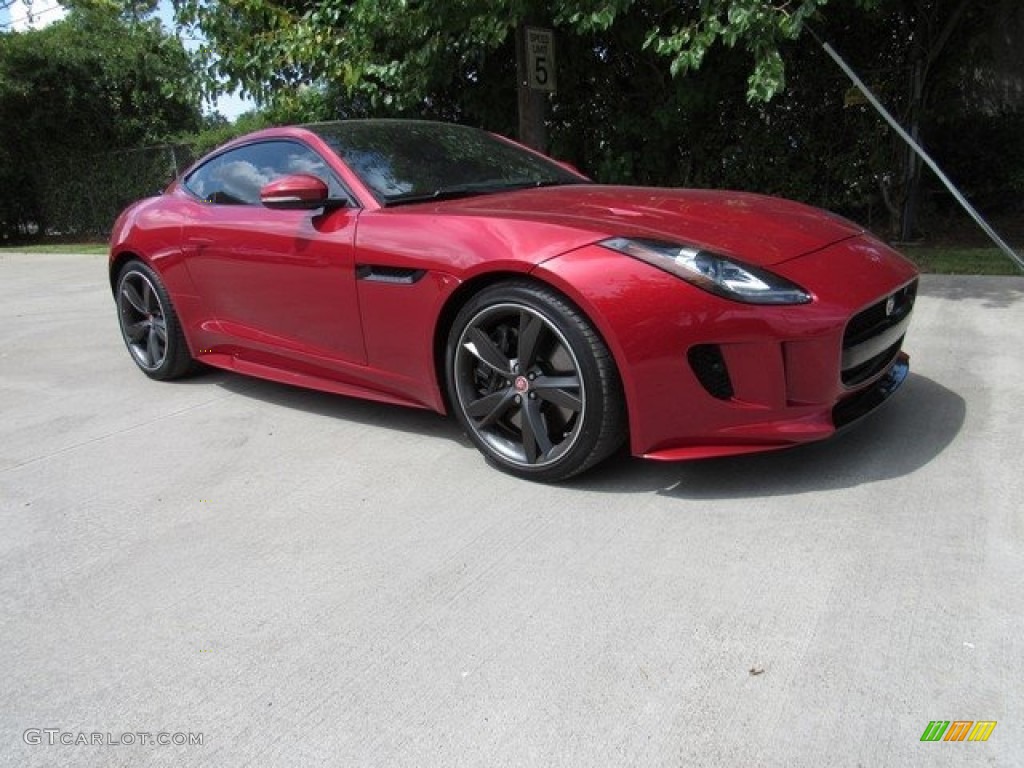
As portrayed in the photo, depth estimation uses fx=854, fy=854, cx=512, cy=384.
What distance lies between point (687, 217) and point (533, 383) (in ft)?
2.94

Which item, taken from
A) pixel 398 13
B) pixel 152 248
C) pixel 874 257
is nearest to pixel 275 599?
pixel 874 257

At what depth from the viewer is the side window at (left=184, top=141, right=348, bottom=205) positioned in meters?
3.99

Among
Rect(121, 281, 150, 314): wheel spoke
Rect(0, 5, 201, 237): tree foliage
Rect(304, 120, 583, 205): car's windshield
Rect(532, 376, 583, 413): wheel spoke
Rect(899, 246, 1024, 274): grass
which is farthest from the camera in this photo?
Rect(0, 5, 201, 237): tree foliage

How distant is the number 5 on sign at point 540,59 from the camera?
301 inches

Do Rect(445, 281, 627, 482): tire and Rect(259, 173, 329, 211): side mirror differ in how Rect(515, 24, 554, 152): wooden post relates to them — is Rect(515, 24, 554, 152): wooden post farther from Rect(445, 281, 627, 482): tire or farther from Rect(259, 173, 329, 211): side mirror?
Rect(445, 281, 627, 482): tire

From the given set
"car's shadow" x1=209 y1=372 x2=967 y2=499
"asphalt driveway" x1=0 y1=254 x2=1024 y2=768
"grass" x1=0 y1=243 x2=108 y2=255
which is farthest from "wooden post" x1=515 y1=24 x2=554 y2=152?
"grass" x1=0 y1=243 x2=108 y2=255

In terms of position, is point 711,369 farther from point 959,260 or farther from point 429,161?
point 959,260

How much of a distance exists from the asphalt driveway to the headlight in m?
0.73

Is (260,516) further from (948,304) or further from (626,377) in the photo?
(948,304)

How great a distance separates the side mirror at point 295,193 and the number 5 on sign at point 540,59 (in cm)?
461

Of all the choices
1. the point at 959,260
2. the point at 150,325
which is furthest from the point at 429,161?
the point at 959,260

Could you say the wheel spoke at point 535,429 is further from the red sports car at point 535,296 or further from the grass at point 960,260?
the grass at point 960,260

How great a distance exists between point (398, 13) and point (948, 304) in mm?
5182

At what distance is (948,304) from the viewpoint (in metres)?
5.79
